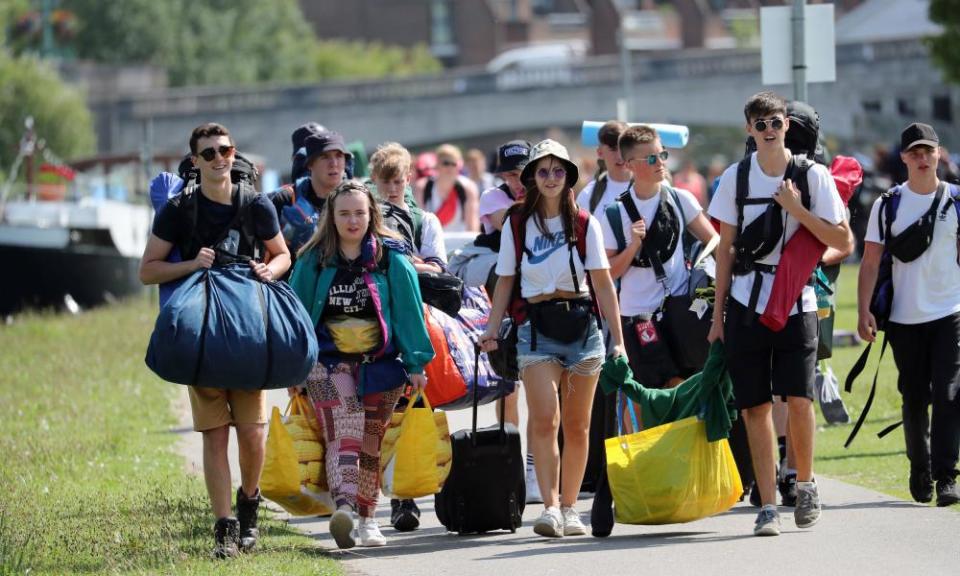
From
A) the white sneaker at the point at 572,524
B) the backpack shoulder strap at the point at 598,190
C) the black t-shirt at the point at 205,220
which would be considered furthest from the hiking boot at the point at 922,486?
the black t-shirt at the point at 205,220

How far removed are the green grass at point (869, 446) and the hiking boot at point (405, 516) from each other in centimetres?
257

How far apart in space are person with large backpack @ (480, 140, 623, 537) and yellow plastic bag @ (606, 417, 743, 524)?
0.32 metres

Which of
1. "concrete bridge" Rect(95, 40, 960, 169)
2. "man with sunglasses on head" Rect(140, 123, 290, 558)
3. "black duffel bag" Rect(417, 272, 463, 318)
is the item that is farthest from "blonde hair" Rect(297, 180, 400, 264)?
"concrete bridge" Rect(95, 40, 960, 169)

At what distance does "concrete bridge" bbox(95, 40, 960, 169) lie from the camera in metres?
84.4

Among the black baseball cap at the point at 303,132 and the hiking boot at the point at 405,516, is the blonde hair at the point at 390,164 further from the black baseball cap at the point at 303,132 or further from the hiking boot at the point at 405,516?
A: the hiking boot at the point at 405,516

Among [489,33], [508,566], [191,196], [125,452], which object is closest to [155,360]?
[191,196]

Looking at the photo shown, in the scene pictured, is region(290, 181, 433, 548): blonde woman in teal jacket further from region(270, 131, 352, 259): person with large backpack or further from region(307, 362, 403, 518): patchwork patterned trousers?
region(270, 131, 352, 259): person with large backpack

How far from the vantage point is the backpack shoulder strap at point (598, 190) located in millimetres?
11000

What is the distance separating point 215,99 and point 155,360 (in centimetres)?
7400

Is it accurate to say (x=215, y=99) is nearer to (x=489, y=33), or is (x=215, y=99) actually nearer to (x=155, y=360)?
(x=489, y=33)

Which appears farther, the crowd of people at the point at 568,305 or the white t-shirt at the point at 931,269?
the white t-shirt at the point at 931,269

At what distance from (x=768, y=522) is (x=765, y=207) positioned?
1454mm

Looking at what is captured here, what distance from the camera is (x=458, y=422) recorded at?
1390 cm

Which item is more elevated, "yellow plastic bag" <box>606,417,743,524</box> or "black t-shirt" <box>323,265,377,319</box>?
"black t-shirt" <box>323,265,377,319</box>
